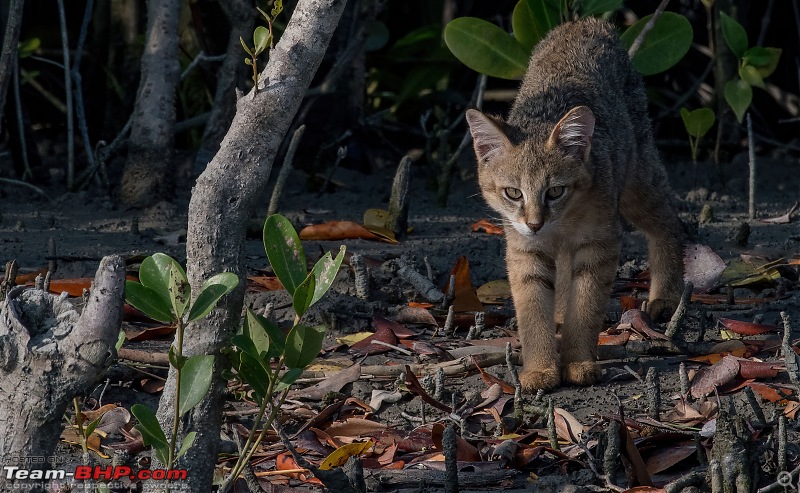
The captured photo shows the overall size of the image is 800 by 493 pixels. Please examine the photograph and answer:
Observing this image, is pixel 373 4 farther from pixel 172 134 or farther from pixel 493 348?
pixel 493 348

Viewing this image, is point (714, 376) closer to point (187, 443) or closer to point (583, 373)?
point (583, 373)

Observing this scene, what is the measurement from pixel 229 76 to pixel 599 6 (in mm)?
2171

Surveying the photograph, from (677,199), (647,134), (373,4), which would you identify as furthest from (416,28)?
(647,134)

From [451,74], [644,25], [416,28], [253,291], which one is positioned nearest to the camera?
[253,291]

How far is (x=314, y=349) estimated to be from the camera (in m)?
3.01

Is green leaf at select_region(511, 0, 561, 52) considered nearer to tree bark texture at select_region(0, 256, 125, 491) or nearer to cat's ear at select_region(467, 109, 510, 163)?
cat's ear at select_region(467, 109, 510, 163)

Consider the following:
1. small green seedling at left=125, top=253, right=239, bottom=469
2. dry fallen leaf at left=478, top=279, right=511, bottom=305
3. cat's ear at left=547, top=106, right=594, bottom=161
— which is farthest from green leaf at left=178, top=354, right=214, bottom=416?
dry fallen leaf at left=478, top=279, right=511, bottom=305

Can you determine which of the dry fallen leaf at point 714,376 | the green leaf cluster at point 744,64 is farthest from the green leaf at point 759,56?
the dry fallen leaf at point 714,376

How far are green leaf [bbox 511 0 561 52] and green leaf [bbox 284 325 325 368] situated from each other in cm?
349

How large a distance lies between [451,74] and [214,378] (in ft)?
17.1

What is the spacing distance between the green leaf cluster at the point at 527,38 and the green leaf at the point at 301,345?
3290 mm

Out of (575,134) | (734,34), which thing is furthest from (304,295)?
(734,34)

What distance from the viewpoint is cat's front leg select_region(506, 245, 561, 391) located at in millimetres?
4312

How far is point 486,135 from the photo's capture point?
4.75 meters
